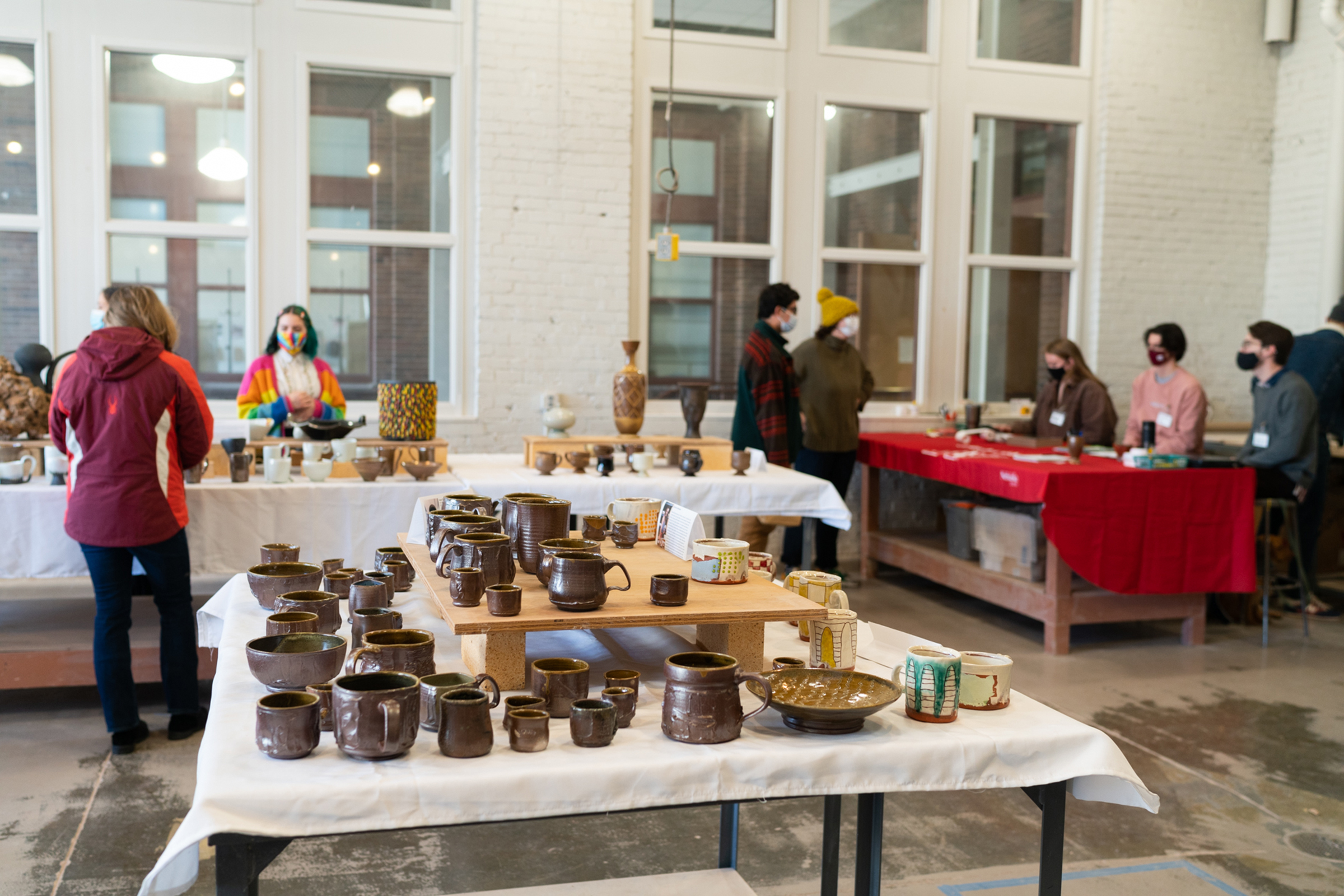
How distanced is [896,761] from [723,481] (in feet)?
10.3

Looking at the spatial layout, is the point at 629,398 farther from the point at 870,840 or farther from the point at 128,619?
the point at 870,840

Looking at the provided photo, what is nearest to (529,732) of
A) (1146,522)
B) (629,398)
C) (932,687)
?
(932,687)

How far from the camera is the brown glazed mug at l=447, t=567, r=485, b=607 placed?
1781mm

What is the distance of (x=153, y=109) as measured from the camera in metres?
6.08

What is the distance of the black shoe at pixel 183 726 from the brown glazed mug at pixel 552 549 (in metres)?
2.22

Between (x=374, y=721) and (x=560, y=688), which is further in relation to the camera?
(x=560, y=688)

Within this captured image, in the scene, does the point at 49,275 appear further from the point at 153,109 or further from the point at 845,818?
the point at 845,818

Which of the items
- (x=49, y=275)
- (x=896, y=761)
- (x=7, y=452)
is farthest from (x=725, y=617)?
(x=49, y=275)

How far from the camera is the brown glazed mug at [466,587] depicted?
70.1 inches

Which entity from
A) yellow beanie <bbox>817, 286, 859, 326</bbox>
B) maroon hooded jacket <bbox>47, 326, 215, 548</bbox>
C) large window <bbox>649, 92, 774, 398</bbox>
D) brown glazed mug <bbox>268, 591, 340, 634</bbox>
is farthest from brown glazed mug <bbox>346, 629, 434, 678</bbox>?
large window <bbox>649, 92, 774, 398</bbox>

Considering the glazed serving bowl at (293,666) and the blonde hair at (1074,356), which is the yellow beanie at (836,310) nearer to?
the blonde hair at (1074,356)

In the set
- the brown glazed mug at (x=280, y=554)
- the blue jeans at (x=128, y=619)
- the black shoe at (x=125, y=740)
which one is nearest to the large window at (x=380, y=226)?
the blue jeans at (x=128, y=619)

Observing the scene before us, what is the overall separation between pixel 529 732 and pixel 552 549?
49 centimetres

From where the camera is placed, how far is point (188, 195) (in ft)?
20.2
